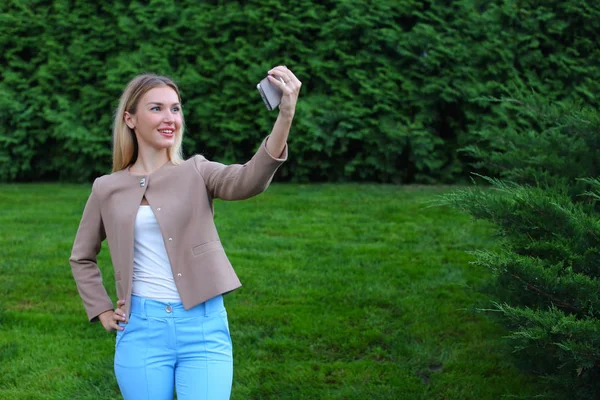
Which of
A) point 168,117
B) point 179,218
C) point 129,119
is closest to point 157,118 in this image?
point 168,117

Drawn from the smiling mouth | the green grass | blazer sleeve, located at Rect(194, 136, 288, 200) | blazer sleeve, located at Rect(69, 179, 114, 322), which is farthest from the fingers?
the green grass

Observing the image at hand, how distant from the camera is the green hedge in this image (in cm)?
855

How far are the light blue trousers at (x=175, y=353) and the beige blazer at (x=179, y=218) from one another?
0.06 metres

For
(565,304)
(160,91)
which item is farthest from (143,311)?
(565,304)

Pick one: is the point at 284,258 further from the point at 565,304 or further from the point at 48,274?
the point at 565,304

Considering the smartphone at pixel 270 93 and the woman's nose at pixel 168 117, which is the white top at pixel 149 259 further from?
the smartphone at pixel 270 93

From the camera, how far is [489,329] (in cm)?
497

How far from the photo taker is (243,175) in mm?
2643

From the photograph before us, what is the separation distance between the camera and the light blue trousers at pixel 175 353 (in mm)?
2674

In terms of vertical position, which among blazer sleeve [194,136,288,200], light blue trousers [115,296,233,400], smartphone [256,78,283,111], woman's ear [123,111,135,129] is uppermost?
smartphone [256,78,283,111]

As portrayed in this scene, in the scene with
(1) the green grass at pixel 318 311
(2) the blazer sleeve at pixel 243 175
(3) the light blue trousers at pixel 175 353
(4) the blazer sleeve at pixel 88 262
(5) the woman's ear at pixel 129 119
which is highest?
(5) the woman's ear at pixel 129 119

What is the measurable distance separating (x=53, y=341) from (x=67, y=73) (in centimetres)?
540

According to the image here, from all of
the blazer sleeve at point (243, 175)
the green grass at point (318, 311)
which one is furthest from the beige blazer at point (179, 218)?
the green grass at point (318, 311)

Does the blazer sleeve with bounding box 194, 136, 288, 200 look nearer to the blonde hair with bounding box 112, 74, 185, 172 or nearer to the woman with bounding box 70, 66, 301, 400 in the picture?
the woman with bounding box 70, 66, 301, 400
